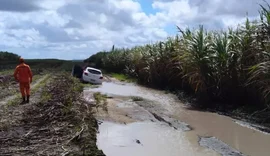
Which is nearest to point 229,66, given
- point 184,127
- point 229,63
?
point 229,63

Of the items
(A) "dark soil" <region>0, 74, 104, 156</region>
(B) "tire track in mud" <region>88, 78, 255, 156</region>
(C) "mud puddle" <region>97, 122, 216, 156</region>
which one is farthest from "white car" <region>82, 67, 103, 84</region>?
(C) "mud puddle" <region>97, 122, 216, 156</region>

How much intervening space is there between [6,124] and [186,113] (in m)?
8.33

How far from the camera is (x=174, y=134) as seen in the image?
12531mm

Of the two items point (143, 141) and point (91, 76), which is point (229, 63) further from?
point (91, 76)

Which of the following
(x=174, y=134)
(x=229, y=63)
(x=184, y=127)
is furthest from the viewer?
(x=229, y=63)

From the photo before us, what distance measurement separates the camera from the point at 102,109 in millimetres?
16531

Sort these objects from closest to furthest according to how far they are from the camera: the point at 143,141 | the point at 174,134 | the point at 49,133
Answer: the point at 49,133
the point at 143,141
the point at 174,134

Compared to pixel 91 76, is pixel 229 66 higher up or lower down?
higher up

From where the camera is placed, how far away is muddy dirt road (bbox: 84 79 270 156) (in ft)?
33.9

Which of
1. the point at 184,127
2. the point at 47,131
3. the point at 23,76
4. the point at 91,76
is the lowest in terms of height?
the point at 184,127

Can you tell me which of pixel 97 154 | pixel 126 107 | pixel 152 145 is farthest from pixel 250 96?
pixel 97 154

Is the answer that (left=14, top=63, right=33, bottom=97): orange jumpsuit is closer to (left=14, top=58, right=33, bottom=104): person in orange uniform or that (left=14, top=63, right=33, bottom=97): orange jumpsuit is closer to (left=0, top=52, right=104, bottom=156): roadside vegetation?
(left=14, top=58, right=33, bottom=104): person in orange uniform

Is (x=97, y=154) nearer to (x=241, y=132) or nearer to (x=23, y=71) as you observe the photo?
(x=241, y=132)

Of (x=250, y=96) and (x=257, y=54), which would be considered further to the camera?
(x=250, y=96)
